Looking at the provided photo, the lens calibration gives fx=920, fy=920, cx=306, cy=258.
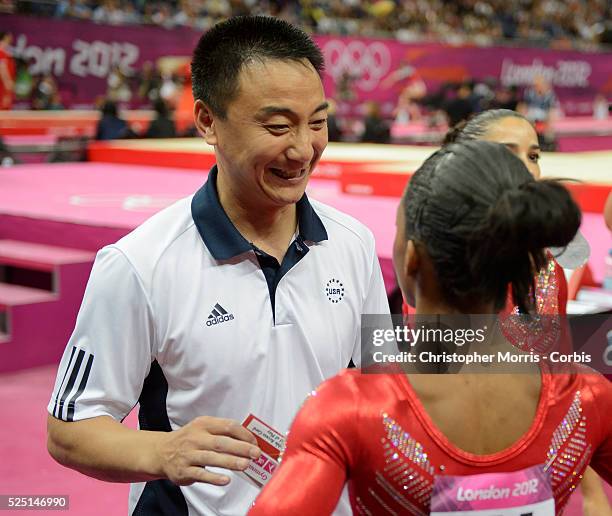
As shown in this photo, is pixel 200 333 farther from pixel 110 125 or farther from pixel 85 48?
pixel 85 48

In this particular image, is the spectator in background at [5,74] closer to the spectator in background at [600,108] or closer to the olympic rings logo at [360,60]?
the olympic rings logo at [360,60]

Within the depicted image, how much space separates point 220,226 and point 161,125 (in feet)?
39.0

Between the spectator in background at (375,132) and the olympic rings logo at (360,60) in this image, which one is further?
the olympic rings logo at (360,60)

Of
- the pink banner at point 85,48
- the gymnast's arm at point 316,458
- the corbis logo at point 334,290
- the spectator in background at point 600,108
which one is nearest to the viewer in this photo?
the gymnast's arm at point 316,458

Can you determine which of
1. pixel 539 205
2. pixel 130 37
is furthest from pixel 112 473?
pixel 130 37

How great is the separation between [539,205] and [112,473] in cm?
90

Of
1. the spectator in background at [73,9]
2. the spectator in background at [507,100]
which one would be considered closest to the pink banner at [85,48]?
the spectator in background at [73,9]

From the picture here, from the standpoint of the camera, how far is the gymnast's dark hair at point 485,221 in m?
1.22

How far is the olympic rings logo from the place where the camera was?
718 inches

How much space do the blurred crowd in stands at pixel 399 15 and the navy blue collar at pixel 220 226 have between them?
12855 mm

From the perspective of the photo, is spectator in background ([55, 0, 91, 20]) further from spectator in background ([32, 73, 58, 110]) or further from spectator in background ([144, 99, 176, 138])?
spectator in background ([144, 99, 176, 138])

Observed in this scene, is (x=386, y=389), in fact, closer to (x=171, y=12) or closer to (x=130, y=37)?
(x=130, y=37)

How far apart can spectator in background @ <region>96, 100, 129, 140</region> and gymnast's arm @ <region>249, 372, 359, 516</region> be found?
1165 cm

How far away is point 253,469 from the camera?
1.74 meters
